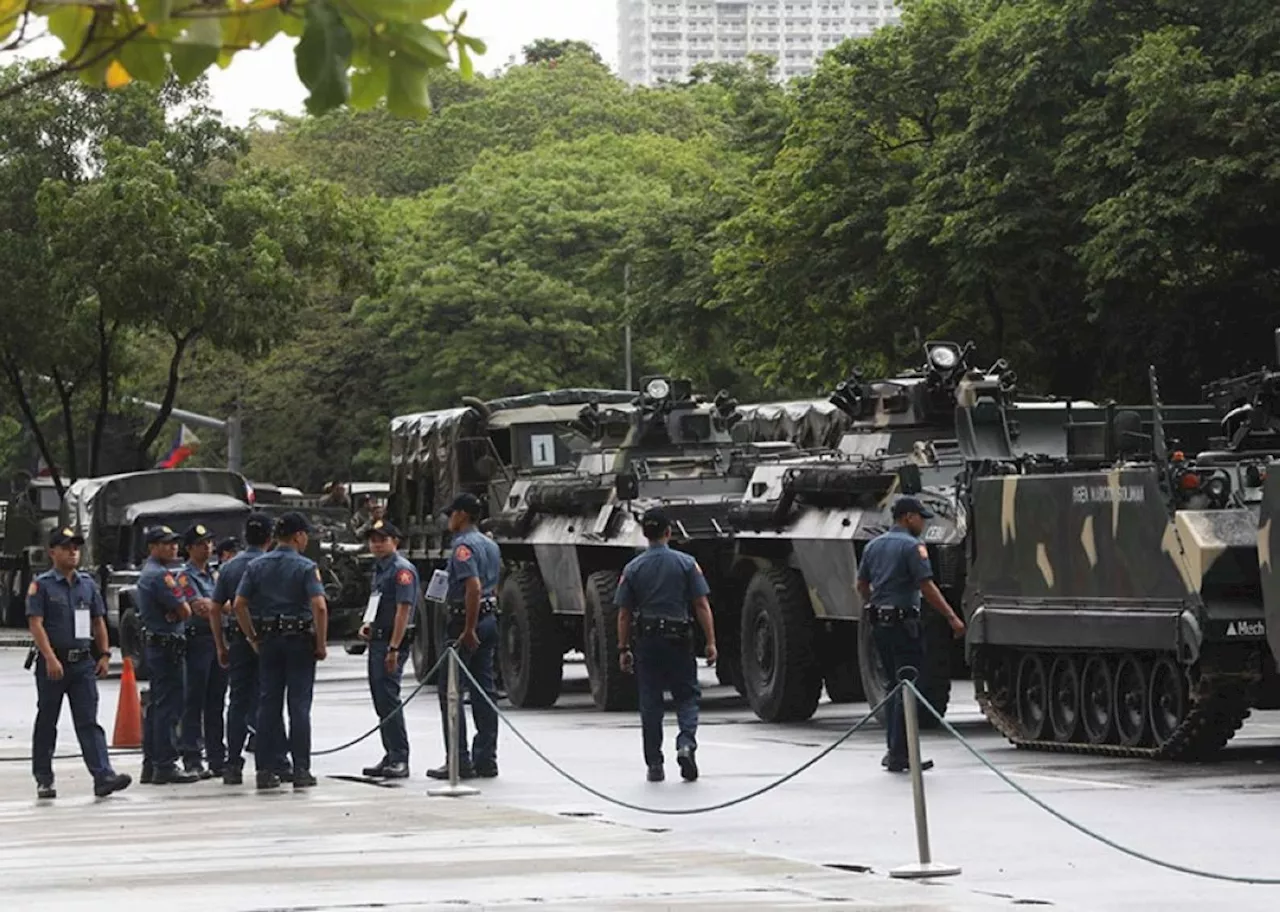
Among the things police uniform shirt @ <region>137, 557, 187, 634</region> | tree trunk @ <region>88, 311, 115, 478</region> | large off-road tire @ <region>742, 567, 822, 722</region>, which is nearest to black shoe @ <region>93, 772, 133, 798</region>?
police uniform shirt @ <region>137, 557, 187, 634</region>

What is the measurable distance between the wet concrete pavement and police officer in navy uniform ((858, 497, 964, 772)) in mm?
358

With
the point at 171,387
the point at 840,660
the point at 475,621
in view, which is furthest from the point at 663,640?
the point at 171,387

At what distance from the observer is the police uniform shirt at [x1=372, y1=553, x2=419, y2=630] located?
1917 centimetres

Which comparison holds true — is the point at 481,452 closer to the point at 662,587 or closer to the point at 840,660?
the point at 840,660

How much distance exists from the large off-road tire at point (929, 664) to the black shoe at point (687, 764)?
245 cm

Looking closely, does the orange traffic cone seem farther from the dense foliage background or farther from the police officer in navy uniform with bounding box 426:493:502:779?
the dense foliage background

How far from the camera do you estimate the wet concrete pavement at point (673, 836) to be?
12.7m

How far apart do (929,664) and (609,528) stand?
506cm

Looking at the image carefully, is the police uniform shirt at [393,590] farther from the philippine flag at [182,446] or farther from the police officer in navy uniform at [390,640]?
the philippine flag at [182,446]

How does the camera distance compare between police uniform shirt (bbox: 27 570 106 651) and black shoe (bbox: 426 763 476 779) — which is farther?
black shoe (bbox: 426 763 476 779)

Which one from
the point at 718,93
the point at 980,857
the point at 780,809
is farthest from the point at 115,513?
the point at 718,93

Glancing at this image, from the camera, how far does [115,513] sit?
36.1 m

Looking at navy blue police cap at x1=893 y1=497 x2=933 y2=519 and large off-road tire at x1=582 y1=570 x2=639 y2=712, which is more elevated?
navy blue police cap at x1=893 y1=497 x2=933 y2=519

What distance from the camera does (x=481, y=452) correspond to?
107 feet
